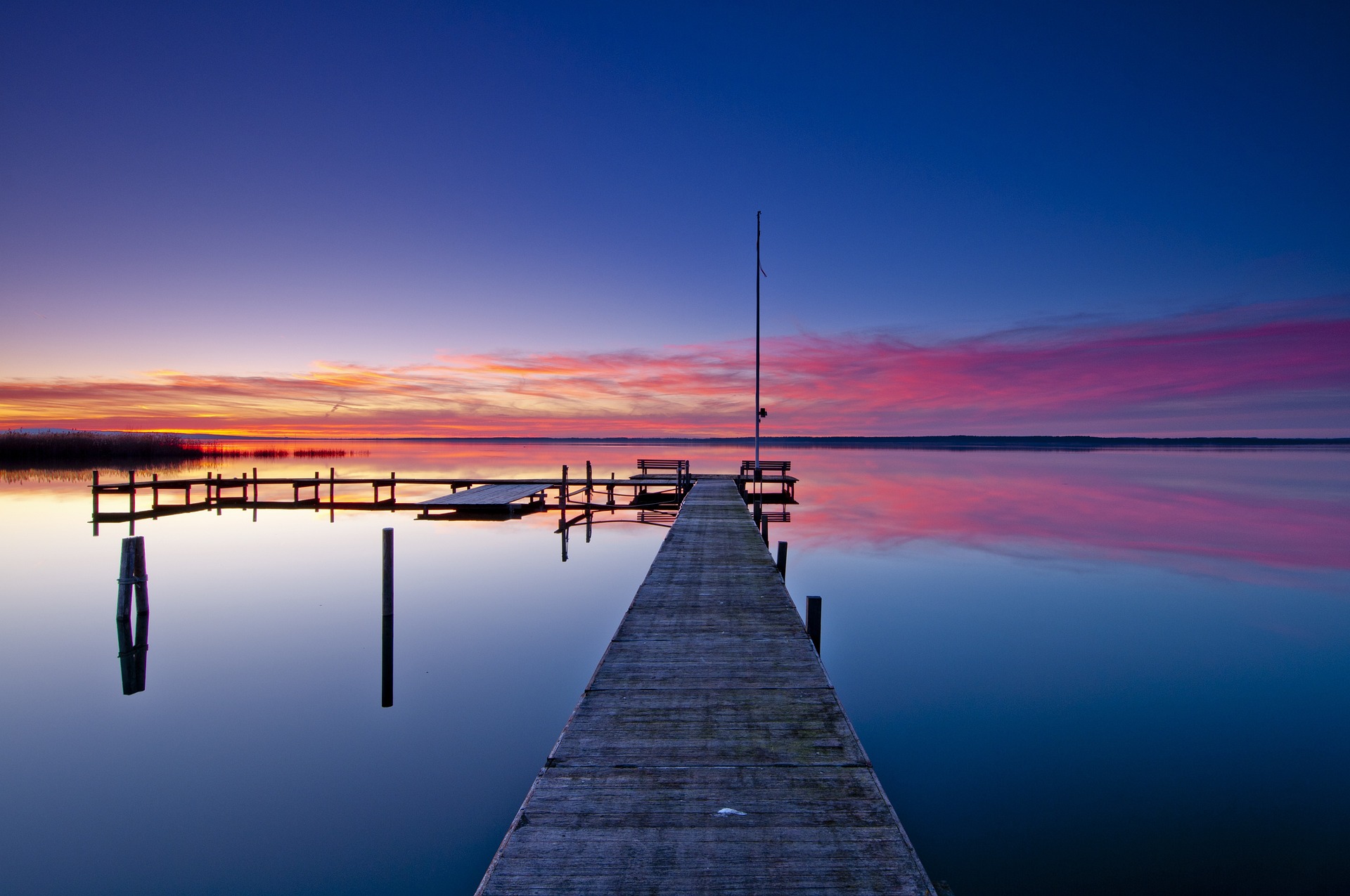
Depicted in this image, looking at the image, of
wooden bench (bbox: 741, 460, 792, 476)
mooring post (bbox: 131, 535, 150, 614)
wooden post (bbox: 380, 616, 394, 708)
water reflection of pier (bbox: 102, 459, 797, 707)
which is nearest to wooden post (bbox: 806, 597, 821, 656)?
water reflection of pier (bbox: 102, 459, 797, 707)

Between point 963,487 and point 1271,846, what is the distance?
42668mm

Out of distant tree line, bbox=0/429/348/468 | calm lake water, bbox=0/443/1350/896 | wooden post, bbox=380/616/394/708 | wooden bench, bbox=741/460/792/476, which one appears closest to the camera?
calm lake water, bbox=0/443/1350/896

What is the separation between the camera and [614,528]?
27.1 meters

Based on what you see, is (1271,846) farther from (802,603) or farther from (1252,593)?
(1252,593)

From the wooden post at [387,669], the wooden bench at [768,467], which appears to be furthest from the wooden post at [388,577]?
the wooden bench at [768,467]

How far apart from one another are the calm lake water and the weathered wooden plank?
8.65ft

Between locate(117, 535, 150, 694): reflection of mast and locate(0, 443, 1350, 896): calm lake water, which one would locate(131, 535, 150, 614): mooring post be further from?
locate(0, 443, 1350, 896): calm lake water

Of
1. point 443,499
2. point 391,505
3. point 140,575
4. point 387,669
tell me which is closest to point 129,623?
point 140,575

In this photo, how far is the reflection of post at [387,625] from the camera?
9.50m

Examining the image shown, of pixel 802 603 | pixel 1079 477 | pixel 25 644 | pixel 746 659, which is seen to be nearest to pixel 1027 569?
pixel 802 603

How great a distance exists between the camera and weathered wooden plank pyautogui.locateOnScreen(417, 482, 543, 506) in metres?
23.9

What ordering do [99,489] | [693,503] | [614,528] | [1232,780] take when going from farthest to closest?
[614,528], [99,489], [693,503], [1232,780]

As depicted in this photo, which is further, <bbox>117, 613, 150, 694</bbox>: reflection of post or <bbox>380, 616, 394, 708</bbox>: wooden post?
<bbox>117, 613, 150, 694</bbox>: reflection of post

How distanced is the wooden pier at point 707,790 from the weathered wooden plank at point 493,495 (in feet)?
58.8
